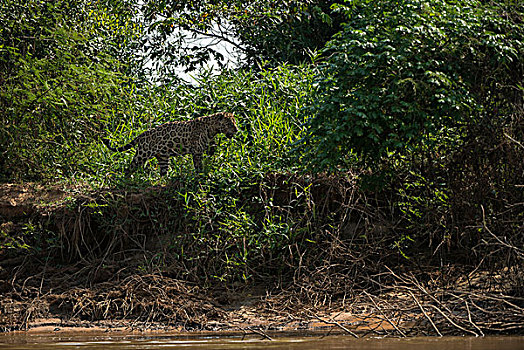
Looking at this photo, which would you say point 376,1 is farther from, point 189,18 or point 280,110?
point 189,18

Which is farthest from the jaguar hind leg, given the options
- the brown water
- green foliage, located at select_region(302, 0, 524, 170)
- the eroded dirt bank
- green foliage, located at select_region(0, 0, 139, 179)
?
the brown water

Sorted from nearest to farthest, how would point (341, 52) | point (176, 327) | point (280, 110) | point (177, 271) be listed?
point (176, 327) → point (341, 52) → point (177, 271) → point (280, 110)

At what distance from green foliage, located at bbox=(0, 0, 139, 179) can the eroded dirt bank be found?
0.82m

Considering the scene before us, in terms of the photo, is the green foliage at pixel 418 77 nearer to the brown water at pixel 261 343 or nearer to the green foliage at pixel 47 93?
the brown water at pixel 261 343

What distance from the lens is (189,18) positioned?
1280 centimetres

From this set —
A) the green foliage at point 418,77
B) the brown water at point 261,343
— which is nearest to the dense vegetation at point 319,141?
the green foliage at point 418,77

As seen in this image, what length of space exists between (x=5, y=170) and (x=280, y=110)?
4.00 meters

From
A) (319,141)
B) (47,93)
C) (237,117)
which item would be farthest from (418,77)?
(47,93)

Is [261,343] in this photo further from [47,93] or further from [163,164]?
[47,93]

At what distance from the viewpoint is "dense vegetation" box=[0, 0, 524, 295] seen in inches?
251

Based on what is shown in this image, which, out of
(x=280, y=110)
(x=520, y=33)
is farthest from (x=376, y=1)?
(x=280, y=110)

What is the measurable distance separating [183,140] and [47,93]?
208 cm

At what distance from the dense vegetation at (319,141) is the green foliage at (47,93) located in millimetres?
29

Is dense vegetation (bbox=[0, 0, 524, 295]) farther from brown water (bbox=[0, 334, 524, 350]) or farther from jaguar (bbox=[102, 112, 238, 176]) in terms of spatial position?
brown water (bbox=[0, 334, 524, 350])
